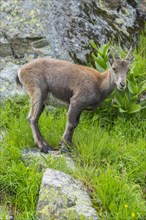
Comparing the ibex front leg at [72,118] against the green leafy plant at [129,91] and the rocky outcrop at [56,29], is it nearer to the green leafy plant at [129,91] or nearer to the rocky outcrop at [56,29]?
the green leafy plant at [129,91]

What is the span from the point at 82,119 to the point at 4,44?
263 cm

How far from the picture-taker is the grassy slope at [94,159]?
612 cm

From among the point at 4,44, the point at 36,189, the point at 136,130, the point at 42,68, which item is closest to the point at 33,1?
the point at 4,44

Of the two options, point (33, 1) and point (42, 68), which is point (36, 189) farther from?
point (33, 1)

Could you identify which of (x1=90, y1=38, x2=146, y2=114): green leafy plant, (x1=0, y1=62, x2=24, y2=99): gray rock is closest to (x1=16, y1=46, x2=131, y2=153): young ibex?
(x1=90, y1=38, x2=146, y2=114): green leafy plant

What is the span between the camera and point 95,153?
24.0 feet

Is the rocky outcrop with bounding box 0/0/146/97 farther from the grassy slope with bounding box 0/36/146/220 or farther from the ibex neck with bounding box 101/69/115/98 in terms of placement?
the ibex neck with bounding box 101/69/115/98

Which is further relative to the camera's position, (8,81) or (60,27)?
(60,27)

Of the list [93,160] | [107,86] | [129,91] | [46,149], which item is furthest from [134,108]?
[46,149]

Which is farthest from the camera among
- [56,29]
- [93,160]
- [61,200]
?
[56,29]

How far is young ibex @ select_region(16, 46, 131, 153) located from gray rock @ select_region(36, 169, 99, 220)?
4.26ft

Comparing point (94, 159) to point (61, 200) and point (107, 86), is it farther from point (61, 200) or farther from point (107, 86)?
point (107, 86)

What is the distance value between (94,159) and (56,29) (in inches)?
158

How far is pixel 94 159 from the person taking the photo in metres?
7.24
